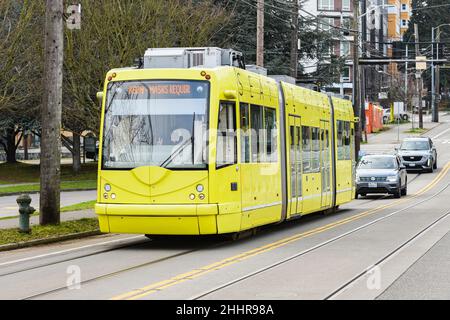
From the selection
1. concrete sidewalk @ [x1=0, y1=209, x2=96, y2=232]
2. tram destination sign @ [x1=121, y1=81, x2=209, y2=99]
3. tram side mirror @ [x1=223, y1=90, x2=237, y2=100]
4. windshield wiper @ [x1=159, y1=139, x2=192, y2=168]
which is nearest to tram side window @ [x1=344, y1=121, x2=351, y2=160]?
concrete sidewalk @ [x1=0, y1=209, x2=96, y2=232]

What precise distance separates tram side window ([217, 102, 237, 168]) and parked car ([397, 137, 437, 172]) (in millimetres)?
34524

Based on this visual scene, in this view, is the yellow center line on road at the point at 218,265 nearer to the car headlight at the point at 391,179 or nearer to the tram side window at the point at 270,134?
the tram side window at the point at 270,134

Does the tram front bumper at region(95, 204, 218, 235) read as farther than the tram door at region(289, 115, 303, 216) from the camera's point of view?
No

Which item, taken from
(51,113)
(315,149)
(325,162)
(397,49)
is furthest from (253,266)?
(397,49)

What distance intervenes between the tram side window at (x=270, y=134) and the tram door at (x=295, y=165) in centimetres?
123

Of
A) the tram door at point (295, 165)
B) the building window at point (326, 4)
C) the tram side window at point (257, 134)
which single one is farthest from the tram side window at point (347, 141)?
the building window at point (326, 4)

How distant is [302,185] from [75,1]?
1943cm

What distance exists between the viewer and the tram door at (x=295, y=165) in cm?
2094

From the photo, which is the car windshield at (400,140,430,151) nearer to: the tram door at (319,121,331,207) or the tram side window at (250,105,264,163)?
the tram door at (319,121,331,207)

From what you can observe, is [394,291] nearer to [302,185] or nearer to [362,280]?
[362,280]

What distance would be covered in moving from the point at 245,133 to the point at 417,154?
3423cm

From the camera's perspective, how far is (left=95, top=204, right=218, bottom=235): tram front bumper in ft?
53.4

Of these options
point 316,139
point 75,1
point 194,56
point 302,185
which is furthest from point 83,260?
point 75,1

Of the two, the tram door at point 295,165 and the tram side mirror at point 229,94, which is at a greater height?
the tram side mirror at point 229,94
